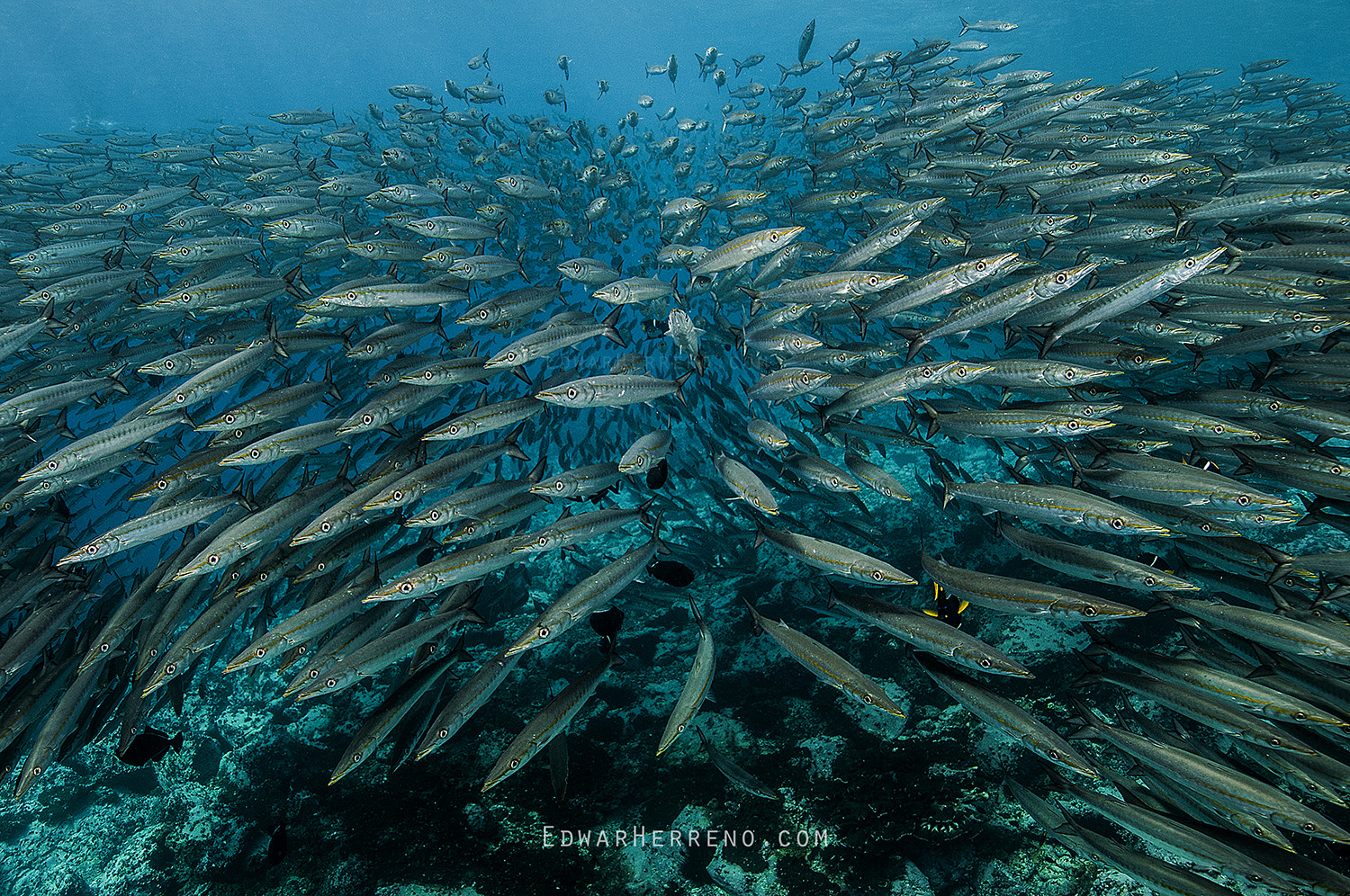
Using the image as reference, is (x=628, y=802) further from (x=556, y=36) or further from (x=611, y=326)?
(x=556, y=36)

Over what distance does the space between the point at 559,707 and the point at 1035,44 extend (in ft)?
Answer: 345

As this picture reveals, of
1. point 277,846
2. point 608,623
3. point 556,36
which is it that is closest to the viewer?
point 608,623

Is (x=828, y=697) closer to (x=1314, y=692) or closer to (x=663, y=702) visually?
(x=663, y=702)

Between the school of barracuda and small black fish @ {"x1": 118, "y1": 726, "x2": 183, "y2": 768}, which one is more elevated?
the school of barracuda

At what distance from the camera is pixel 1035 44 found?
246ft

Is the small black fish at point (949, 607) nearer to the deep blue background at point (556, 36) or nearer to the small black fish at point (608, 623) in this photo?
the small black fish at point (608, 623)

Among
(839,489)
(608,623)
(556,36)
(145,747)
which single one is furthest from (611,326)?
(556,36)

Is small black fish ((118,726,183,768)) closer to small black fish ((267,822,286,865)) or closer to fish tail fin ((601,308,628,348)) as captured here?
small black fish ((267,822,286,865))

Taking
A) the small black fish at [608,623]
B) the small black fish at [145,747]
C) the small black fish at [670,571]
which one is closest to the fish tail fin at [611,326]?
the small black fish at [670,571]

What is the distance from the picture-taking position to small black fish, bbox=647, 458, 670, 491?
4363 millimetres

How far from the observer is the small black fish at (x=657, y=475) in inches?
172

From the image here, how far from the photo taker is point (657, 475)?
445cm

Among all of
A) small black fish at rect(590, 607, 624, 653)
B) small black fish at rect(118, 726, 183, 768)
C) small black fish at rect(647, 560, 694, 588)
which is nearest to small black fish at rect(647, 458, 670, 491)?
small black fish at rect(647, 560, 694, 588)

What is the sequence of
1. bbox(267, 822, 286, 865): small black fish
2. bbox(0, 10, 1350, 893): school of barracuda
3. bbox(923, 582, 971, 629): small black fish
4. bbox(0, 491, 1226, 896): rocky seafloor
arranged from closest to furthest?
bbox(0, 10, 1350, 893): school of barracuda → bbox(923, 582, 971, 629): small black fish → bbox(0, 491, 1226, 896): rocky seafloor → bbox(267, 822, 286, 865): small black fish
